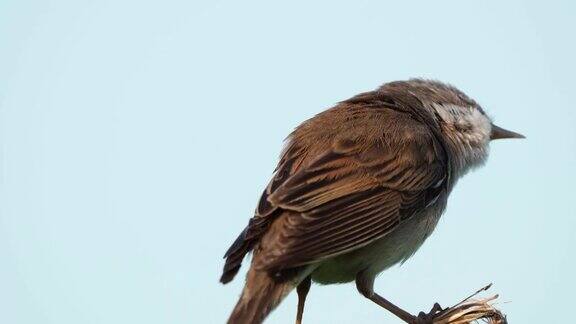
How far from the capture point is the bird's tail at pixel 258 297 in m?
6.82

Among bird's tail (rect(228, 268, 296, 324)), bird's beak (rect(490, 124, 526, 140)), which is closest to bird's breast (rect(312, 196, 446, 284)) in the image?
bird's tail (rect(228, 268, 296, 324))

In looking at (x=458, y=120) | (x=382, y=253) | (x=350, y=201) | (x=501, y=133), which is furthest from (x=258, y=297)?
(x=501, y=133)

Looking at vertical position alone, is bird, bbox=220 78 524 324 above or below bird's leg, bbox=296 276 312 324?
above

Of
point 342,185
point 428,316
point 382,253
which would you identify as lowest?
point 428,316

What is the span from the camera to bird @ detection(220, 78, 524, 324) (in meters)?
7.02

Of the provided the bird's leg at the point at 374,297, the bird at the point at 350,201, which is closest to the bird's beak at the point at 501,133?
the bird at the point at 350,201

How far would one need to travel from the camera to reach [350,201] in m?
7.50

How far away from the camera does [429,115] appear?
30.5ft

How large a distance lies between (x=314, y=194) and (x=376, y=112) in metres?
1.48

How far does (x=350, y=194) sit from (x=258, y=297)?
1143 mm

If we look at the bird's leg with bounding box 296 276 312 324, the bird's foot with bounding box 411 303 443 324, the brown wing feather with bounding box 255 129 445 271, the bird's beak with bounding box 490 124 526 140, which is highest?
the brown wing feather with bounding box 255 129 445 271

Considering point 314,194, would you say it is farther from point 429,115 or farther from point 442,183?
point 429,115

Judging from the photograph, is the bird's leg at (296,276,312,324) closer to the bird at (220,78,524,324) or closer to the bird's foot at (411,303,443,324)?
the bird at (220,78,524,324)

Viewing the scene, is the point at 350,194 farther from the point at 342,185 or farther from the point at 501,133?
the point at 501,133
